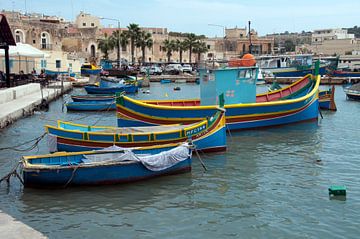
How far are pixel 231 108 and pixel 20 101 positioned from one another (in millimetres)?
16086

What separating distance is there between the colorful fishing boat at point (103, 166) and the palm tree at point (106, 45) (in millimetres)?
73825

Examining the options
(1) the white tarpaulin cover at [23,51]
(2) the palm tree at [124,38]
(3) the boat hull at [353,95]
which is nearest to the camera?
(1) the white tarpaulin cover at [23,51]

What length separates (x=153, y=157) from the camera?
14234 millimetres

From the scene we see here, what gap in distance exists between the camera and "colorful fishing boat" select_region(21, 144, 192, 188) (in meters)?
13.2

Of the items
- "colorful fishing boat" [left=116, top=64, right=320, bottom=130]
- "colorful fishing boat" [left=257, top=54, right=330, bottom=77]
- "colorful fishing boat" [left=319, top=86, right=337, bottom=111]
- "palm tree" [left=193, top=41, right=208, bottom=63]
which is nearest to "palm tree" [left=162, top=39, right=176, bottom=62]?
"palm tree" [left=193, top=41, right=208, bottom=63]

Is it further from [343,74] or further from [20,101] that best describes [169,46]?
[20,101]

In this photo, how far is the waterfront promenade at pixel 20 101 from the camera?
25414 millimetres

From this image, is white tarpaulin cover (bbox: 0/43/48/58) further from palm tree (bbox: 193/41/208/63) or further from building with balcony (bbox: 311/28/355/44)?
building with balcony (bbox: 311/28/355/44)

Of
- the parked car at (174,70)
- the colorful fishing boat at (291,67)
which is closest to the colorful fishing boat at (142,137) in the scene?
the colorful fishing boat at (291,67)

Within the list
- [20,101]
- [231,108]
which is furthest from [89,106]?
[231,108]

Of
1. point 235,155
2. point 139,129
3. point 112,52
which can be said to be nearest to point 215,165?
point 235,155

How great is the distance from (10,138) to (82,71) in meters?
48.1

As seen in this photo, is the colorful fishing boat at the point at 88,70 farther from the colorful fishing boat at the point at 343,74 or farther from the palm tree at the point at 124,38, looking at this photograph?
the colorful fishing boat at the point at 343,74

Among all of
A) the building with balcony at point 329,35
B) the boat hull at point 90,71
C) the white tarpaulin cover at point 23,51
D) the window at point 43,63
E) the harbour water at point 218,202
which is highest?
the building with balcony at point 329,35
